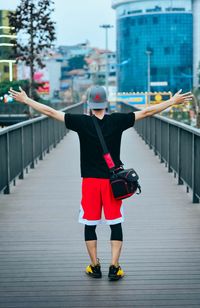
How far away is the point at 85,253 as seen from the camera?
7.43 metres

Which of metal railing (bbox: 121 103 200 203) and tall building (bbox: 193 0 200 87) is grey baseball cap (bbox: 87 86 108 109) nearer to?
metal railing (bbox: 121 103 200 203)

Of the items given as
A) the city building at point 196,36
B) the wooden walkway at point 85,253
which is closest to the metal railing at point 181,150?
the wooden walkway at point 85,253

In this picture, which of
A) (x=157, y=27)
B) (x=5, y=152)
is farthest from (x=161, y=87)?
(x=5, y=152)

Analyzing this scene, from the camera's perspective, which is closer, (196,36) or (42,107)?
(42,107)

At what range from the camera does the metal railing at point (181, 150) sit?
10.5m

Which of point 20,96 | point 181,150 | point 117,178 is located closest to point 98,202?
point 117,178

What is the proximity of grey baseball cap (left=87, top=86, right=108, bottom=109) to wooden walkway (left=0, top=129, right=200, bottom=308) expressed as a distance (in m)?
1.41

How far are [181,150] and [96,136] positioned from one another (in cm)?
634

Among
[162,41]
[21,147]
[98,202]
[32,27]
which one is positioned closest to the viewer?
[98,202]

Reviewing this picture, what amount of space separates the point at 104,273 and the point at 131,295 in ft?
2.44

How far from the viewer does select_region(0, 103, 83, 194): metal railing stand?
37.8ft

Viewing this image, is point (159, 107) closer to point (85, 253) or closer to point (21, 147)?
point (85, 253)

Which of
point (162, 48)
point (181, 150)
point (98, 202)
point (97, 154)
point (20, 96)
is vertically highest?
point (20, 96)

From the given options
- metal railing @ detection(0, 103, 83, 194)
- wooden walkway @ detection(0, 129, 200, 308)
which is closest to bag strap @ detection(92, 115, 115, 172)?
wooden walkway @ detection(0, 129, 200, 308)
